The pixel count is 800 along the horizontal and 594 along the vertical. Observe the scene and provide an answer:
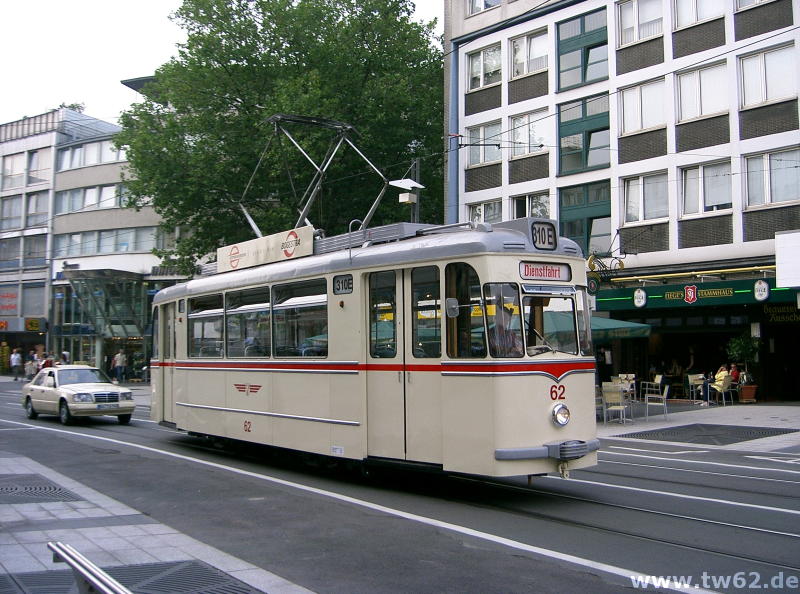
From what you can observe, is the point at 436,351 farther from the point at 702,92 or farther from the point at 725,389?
the point at 702,92

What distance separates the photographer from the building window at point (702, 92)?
24.2 metres

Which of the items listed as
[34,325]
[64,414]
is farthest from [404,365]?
[34,325]

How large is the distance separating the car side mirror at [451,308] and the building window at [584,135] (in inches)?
774

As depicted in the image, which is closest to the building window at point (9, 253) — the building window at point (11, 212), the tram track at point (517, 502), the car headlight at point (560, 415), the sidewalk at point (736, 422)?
the building window at point (11, 212)

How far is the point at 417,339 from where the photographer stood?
9461mm

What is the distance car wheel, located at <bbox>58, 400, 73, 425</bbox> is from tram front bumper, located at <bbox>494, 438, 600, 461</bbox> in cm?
1453

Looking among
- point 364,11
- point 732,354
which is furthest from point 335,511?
point 364,11

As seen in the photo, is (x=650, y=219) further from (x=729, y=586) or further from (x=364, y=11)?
(x=729, y=586)

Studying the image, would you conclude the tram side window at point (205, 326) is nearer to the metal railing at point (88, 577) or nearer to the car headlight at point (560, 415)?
the car headlight at point (560, 415)

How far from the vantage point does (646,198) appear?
26062 mm

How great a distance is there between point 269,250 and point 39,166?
161ft

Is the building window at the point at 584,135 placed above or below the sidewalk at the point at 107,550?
above

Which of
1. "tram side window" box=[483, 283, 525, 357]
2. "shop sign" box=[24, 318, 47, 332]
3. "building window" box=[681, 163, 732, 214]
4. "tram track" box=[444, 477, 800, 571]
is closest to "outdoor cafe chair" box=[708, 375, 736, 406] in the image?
"building window" box=[681, 163, 732, 214]

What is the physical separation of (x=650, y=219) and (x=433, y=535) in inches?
803
